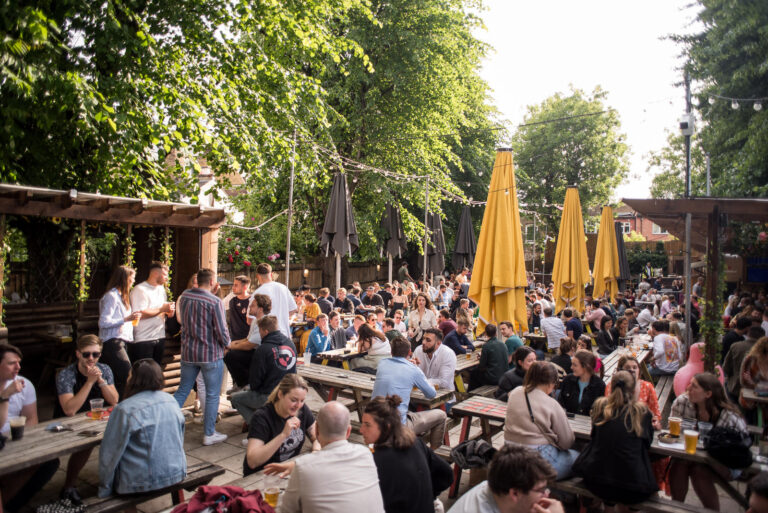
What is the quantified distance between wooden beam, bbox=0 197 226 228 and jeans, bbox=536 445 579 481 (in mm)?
5474

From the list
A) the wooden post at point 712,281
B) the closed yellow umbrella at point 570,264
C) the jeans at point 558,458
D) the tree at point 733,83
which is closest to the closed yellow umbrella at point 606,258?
the closed yellow umbrella at point 570,264

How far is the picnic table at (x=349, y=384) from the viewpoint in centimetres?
554

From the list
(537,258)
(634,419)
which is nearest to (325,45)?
(634,419)

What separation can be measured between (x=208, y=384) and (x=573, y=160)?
3103 centimetres

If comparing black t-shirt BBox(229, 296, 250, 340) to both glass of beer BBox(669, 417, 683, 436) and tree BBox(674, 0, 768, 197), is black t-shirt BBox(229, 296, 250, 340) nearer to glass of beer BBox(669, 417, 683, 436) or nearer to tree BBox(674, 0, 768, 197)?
glass of beer BBox(669, 417, 683, 436)

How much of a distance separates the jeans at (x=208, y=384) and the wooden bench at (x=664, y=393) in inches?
213

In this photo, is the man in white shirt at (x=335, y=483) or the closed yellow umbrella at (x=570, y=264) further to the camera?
the closed yellow umbrella at (x=570, y=264)

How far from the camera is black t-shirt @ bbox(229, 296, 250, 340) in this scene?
688 cm

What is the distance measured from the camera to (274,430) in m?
3.79

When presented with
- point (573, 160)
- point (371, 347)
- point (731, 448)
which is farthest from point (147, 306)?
point (573, 160)

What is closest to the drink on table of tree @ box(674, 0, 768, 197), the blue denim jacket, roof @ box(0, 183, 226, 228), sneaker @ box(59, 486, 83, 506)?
the blue denim jacket

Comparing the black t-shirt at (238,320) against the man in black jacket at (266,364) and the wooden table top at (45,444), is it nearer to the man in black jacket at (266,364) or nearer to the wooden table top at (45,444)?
the man in black jacket at (266,364)

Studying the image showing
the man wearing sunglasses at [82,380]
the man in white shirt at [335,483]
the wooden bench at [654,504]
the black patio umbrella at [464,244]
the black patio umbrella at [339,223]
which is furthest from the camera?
the black patio umbrella at [464,244]

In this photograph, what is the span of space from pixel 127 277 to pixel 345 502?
4.12 metres
